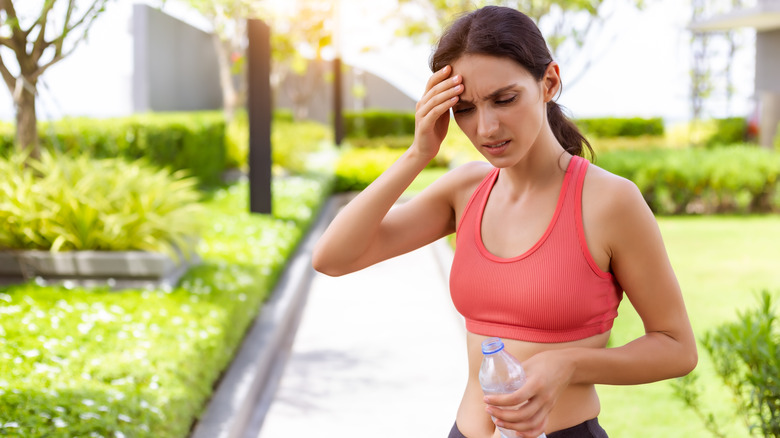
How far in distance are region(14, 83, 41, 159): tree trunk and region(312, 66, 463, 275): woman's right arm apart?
16.7ft

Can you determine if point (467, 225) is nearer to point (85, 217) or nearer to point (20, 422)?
point (20, 422)

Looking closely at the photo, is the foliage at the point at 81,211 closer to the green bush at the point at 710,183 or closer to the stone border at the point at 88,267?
the stone border at the point at 88,267

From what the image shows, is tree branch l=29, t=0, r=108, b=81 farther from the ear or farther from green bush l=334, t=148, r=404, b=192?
green bush l=334, t=148, r=404, b=192

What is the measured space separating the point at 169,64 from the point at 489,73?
18521mm

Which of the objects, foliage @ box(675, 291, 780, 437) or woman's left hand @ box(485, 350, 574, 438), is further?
foliage @ box(675, 291, 780, 437)

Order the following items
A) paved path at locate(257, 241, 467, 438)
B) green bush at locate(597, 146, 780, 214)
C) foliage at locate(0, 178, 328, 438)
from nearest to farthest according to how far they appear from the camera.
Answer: foliage at locate(0, 178, 328, 438) < paved path at locate(257, 241, 467, 438) < green bush at locate(597, 146, 780, 214)

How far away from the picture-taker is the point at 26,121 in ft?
21.0

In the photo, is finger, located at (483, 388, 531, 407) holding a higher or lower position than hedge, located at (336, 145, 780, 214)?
higher

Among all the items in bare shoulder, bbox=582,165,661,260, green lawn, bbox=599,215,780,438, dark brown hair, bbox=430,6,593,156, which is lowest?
green lawn, bbox=599,215,780,438

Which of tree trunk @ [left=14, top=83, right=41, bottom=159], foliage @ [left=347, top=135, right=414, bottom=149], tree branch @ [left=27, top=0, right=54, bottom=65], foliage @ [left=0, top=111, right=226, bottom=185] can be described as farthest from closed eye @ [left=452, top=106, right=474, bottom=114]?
foliage @ [left=347, top=135, right=414, bottom=149]

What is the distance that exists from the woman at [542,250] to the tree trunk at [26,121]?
17.6ft

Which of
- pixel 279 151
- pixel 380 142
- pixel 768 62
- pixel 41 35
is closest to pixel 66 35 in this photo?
pixel 41 35

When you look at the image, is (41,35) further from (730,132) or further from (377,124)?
(377,124)

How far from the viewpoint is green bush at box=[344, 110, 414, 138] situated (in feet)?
101
